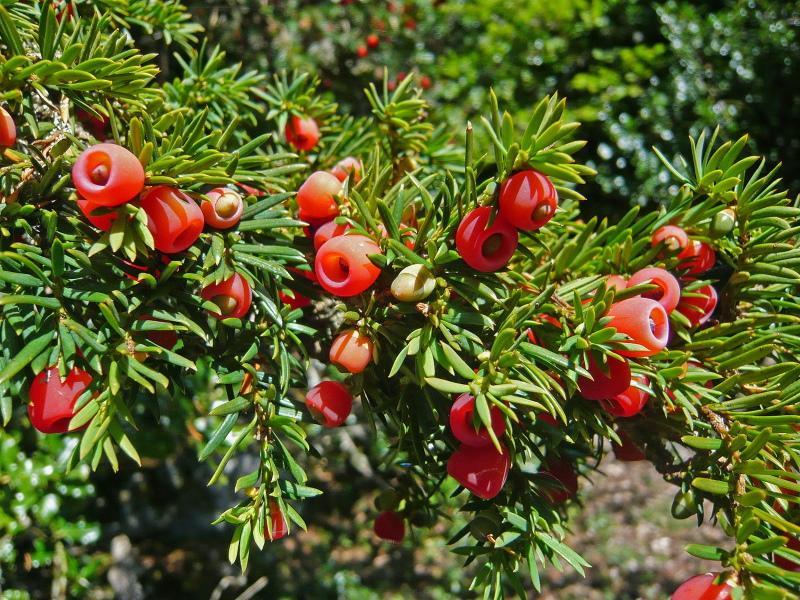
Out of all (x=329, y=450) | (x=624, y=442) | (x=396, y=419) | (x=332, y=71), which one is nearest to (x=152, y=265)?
(x=396, y=419)

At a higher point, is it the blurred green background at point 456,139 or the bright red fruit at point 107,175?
the bright red fruit at point 107,175

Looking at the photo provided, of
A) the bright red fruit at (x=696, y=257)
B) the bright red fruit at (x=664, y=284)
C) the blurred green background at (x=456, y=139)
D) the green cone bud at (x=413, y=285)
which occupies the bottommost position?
the blurred green background at (x=456, y=139)

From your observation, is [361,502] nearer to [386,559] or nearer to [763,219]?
[386,559]

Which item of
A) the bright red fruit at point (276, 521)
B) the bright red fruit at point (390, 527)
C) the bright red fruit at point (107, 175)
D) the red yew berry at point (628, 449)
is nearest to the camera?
the bright red fruit at point (107, 175)

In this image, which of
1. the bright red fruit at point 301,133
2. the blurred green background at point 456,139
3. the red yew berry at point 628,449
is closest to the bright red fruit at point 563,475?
the red yew berry at point 628,449

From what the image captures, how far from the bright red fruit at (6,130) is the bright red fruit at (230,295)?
22cm

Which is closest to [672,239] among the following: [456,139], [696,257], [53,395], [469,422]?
[696,257]

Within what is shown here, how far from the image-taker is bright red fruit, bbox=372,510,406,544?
2.76ft

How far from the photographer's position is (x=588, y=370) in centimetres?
55

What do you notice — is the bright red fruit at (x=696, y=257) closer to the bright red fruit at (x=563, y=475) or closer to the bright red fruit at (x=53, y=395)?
the bright red fruit at (x=563, y=475)

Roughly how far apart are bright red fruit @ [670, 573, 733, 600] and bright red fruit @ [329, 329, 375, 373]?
0.34 meters

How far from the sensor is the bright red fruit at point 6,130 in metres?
0.56

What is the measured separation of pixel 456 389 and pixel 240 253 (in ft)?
0.77

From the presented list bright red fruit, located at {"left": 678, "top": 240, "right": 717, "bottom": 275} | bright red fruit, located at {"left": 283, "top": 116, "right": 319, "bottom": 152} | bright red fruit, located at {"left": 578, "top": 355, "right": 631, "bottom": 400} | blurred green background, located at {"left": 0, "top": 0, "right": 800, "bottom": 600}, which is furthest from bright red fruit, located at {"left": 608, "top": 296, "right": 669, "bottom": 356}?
blurred green background, located at {"left": 0, "top": 0, "right": 800, "bottom": 600}
